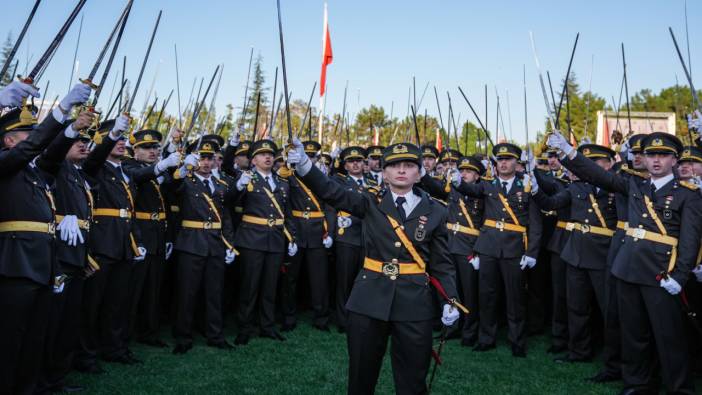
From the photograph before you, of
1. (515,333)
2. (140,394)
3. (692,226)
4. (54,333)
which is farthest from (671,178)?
(54,333)

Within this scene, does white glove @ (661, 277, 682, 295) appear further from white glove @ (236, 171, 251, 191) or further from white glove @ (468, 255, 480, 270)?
white glove @ (236, 171, 251, 191)

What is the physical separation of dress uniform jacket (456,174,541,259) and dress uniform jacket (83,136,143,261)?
4.48 meters

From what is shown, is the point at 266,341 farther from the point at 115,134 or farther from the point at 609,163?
the point at 609,163

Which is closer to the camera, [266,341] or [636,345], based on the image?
[636,345]

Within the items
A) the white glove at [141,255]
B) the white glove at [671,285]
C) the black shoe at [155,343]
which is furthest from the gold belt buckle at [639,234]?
the black shoe at [155,343]

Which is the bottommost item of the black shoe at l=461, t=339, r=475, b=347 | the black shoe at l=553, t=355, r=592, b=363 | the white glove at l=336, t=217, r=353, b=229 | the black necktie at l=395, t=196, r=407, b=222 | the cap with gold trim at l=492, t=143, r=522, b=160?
the black shoe at l=553, t=355, r=592, b=363

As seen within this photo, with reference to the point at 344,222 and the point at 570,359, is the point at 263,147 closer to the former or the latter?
the point at 344,222

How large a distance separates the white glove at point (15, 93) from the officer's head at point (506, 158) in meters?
6.18

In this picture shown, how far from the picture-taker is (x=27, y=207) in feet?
14.9

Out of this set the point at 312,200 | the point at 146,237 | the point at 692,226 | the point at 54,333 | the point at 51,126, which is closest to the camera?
the point at 51,126

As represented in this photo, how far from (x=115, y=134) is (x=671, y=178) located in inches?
225

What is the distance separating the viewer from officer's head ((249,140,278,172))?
8.30 m

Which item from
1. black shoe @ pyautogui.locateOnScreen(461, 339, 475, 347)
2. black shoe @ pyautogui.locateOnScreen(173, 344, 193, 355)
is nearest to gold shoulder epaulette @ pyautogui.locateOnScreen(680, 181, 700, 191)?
black shoe @ pyautogui.locateOnScreen(461, 339, 475, 347)

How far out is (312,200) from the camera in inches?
368
